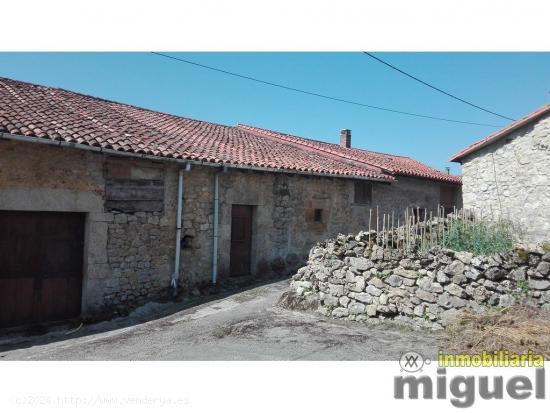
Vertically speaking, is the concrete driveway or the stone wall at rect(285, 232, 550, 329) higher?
the stone wall at rect(285, 232, 550, 329)

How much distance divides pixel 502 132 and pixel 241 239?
628 centimetres

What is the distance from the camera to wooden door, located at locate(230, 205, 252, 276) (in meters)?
10.2

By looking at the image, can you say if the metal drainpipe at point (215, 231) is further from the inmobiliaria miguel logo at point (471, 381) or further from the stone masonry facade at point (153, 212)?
the inmobiliaria miguel logo at point (471, 381)

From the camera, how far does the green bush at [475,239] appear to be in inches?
248

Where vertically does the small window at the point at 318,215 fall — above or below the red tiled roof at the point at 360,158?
below

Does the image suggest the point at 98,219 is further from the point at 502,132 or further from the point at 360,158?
the point at 360,158

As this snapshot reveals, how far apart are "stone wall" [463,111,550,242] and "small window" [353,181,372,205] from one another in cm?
327

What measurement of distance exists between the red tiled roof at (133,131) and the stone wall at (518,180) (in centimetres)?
335

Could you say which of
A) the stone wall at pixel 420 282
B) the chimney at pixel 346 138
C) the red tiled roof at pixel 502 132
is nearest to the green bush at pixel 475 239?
the stone wall at pixel 420 282

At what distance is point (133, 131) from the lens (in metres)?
9.28

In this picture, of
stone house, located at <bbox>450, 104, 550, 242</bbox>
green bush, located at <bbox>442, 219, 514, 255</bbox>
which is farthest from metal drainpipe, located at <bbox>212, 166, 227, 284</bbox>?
stone house, located at <bbox>450, 104, 550, 242</bbox>

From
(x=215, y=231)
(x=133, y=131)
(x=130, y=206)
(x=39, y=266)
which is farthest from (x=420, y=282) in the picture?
(x=133, y=131)

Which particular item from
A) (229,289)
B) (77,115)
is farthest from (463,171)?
(77,115)

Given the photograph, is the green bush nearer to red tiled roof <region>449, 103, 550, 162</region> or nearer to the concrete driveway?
the concrete driveway
